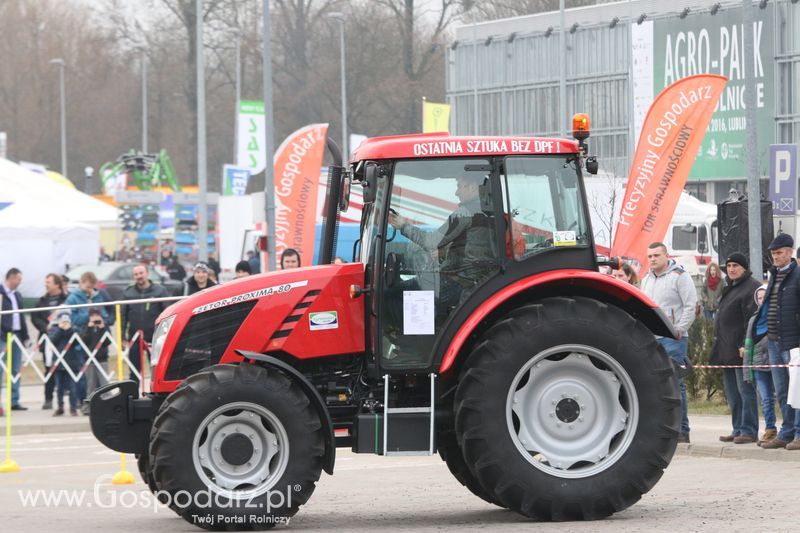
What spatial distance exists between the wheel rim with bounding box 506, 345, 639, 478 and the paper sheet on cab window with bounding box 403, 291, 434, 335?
27.8 inches

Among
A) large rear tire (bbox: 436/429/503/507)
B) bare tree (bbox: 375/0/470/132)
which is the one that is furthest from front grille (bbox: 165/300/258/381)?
bare tree (bbox: 375/0/470/132)

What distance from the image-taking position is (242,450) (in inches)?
359

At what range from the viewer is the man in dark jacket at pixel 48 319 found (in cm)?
2038

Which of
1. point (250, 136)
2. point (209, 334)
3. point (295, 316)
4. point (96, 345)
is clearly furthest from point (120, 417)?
→ point (250, 136)

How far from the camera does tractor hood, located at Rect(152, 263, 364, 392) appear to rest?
945cm

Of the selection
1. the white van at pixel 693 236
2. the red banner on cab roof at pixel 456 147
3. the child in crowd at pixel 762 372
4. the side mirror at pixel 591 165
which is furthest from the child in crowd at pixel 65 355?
the white van at pixel 693 236

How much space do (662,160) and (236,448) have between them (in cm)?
1228

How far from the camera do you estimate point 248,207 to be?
36.9 m

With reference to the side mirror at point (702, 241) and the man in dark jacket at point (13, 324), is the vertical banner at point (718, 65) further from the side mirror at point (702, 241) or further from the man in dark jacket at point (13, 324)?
the man in dark jacket at point (13, 324)

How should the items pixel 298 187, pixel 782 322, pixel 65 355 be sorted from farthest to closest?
pixel 298 187
pixel 65 355
pixel 782 322

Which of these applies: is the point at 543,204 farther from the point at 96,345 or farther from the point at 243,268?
the point at 96,345

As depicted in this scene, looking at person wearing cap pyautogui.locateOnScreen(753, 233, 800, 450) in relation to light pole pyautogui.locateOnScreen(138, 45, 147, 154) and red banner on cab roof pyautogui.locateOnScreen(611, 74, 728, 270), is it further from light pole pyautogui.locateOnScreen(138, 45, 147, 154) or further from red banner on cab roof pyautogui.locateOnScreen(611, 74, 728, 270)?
light pole pyautogui.locateOnScreen(138, 45, 147, 154)

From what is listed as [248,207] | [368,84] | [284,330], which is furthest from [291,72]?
[284,330]

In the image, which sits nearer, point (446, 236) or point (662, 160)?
point (446, 236)
